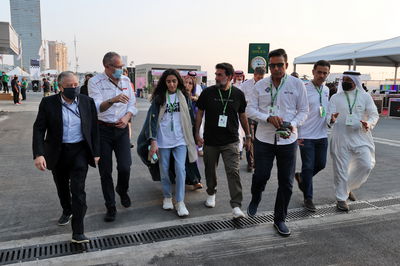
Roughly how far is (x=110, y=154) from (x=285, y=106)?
2119 mm

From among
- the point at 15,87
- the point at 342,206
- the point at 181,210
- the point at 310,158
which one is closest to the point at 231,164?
the point at 181,210

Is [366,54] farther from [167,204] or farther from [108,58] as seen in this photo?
[108,58]

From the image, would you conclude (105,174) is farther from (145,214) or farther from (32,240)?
(32,240)

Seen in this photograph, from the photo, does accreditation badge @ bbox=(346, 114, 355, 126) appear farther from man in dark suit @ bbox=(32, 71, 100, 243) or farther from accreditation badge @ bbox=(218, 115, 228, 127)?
man in dark suit @ bbox=(32, 71, 100, 243)

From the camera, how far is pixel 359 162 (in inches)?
175

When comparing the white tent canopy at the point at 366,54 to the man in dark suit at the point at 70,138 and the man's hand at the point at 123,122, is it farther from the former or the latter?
the man in dark suit at the point at 70,138

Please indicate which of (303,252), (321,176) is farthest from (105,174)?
(321,176)

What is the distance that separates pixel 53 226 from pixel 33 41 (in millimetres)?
99548

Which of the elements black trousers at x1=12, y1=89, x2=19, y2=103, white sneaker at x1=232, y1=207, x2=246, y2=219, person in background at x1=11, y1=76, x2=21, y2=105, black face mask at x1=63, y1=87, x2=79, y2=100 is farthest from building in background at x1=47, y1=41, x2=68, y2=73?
white sneaker at x1=232, y1=207, x2=246, y2=219

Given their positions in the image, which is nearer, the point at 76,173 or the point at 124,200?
the point at 76,173

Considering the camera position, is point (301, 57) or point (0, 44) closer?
point (0, 44)

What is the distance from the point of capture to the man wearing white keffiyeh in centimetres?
437

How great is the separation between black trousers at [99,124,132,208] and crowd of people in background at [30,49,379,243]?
0.01 m

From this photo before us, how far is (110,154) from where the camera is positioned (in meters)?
3.93
